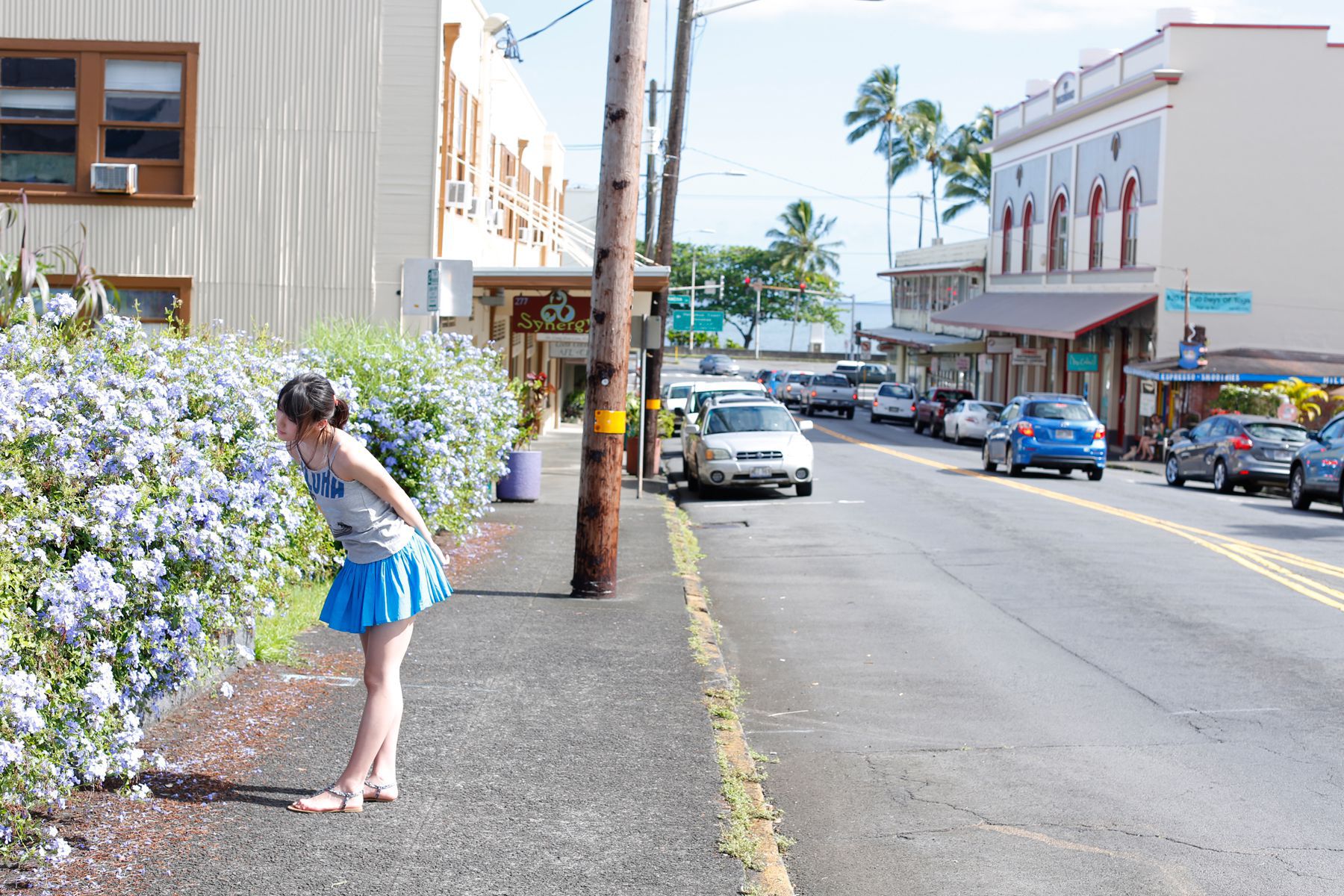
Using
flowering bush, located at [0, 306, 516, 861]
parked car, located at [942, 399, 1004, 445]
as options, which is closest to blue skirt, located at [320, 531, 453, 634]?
flowering bush, located at [0, 306, 516, 861]

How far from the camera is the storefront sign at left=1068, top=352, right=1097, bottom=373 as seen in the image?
47219 millimetres

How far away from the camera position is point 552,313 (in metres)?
25.3

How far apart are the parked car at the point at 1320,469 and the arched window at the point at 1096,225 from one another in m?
24.9

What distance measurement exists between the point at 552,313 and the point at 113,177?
772 centimetres

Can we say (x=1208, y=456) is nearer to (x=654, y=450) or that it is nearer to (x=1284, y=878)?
(x=654, y=450)

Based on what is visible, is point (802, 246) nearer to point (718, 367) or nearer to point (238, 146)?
point (718, 367)

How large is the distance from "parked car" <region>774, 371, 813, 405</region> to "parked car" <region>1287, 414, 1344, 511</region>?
4036 centimetres

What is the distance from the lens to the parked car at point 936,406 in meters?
51.5

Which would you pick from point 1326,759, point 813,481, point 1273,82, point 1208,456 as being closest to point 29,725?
point 1326,759

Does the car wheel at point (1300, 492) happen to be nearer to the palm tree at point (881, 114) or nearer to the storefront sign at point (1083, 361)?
the storefront sign at point (1083, 361)

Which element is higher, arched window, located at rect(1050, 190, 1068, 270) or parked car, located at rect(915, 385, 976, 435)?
arched window, located at rect(1050, 190, 1068, 270)

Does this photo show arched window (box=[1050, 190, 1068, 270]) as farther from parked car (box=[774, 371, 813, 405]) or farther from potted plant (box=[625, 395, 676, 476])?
potted plant (box=[625, 395, 676, 476])

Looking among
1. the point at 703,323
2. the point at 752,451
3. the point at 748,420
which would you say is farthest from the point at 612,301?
the point at 703,323

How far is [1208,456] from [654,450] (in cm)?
1056
